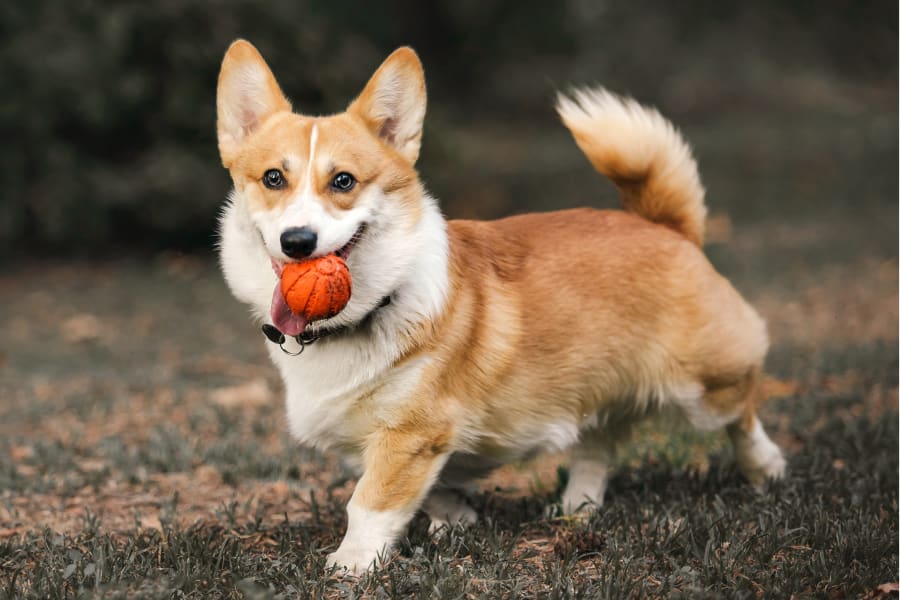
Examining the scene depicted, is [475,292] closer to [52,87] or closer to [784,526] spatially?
[784,526]

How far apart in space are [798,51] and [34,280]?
2105 cm

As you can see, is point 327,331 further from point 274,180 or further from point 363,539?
point 363,539

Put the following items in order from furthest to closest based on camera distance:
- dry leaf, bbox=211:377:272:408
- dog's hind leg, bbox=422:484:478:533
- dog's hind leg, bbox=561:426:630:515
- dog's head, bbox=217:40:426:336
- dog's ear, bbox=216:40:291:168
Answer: dry leaf, bbox=211:377:272:408
dog's hind leg, bbox=561:426:630:515
dog's hind leg, bbox=422:484:478:533
dog's ear, bbox=216:40:291:168
dog's head, bbox=217:40:426:336

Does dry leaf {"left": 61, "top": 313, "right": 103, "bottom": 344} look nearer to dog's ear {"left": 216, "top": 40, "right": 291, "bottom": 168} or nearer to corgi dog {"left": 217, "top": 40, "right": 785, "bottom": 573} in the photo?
dog's ear {"left": 216, "top": 40, "right": 291, "bottom": 168}

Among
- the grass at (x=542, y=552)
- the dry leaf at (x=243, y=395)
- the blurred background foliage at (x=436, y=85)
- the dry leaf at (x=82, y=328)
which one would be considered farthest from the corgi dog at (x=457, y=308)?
the dry leaf at (x=82, y=328)

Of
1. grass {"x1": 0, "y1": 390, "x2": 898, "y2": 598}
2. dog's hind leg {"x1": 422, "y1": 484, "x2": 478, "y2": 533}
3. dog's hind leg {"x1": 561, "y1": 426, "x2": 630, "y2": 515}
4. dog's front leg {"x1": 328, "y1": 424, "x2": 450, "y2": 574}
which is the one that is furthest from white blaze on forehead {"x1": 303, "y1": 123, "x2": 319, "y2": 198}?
dog's hind leg {"x1": 561, "y1": 426, "x2": 630, "y2": 515}

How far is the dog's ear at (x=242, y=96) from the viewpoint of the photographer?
12.0 ft

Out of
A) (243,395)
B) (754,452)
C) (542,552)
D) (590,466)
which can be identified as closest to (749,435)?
(754,452)

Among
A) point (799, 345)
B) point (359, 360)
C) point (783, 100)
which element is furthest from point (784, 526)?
point (783, 100)

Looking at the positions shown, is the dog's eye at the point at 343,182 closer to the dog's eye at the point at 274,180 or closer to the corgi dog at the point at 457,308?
the corgi dog at the point at 457,308

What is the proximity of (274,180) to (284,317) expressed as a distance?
1.52ft

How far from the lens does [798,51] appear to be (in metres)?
26.6

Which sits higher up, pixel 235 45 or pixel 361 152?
pixel 235 45

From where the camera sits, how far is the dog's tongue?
326 centimetres
